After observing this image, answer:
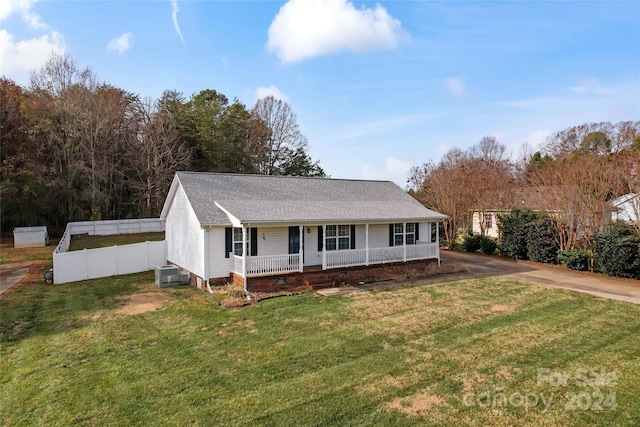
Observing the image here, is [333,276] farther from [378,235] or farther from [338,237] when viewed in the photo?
[378,235]

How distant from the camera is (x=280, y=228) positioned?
1477cm

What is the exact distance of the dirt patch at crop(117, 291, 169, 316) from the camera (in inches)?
442

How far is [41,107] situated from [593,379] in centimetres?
3683

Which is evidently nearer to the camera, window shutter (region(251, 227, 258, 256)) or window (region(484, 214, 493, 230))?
window shutter (region(251, 227, 258, 256))

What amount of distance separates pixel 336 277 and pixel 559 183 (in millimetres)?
13809

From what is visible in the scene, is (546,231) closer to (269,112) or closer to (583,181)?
(583,181)

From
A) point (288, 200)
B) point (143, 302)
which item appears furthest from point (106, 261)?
point (288, 200)

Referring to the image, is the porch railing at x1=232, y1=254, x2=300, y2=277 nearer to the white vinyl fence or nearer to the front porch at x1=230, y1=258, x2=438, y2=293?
the front porch at x1=230, y1=258, x2=438, y2=293

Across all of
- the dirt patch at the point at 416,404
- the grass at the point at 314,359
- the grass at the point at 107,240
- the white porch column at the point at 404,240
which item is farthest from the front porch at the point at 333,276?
the grass at the point at 107,240

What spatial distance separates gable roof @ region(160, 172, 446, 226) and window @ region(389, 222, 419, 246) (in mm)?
720

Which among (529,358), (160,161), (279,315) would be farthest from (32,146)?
(529,358)

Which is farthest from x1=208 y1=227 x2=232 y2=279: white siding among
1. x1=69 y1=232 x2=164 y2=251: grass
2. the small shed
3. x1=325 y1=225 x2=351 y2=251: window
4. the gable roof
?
the small shed

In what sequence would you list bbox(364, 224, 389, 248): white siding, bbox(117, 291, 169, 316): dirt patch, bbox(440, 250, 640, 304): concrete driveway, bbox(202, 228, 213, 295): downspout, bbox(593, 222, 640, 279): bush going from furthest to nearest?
bbox(364, 224, 389, 248): white siding, bbox(593, 222, 640, 279): bush, bbox(440, 250, 640, 304): concrete driveway, bbox(202, 228, 213, 295): downspout, bbox(117, 291, 169, 316): dirt patch

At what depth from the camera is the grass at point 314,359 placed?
575cm
